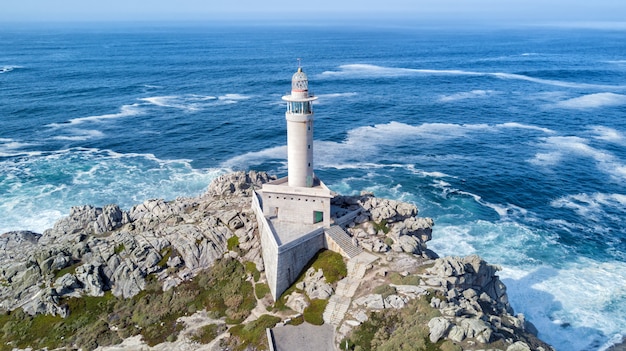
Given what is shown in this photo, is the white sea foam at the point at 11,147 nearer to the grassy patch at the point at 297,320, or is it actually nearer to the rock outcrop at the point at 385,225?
the rock outcrop at the point at 385,225


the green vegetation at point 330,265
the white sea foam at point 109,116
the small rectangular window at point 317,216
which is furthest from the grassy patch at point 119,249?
the white sea foam at point 109,116

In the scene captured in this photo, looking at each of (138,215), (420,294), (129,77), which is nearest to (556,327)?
(420,294)

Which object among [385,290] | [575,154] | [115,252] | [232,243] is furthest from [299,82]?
[575,154]

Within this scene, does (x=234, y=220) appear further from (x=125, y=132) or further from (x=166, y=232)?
(x=125, y=132)

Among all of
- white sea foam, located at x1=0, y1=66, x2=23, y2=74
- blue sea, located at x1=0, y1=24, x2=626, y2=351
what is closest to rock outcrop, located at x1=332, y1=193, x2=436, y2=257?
blue sea, located at x1=0, y1=24, x2=626, y2=351

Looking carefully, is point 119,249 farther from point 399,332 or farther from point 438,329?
point 438,329
